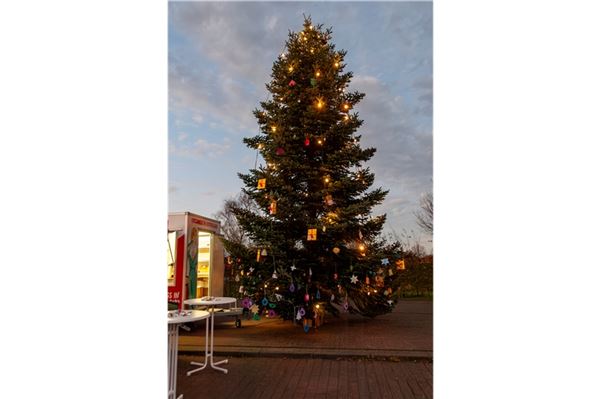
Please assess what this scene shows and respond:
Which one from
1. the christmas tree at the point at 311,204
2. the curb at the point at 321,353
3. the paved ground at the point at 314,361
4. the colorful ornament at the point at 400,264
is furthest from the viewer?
the colorful ornament at the point at 400,264

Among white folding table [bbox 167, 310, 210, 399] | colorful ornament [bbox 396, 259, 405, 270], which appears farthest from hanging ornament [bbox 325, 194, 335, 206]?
white folding table [bbox 167, 310, 210, 399]

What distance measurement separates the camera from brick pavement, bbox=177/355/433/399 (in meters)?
3.94

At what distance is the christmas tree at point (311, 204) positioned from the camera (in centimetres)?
743

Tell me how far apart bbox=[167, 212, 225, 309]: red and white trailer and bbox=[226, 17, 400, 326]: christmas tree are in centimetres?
78

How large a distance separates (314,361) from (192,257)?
3446 millimetres

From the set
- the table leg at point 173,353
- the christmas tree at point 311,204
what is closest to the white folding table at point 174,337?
the table leg at point 173,353

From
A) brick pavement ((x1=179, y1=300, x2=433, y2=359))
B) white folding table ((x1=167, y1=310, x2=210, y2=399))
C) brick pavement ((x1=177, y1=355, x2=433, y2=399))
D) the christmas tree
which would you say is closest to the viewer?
white folding table ((x1=167, y1=310, x2=210, y2=399))

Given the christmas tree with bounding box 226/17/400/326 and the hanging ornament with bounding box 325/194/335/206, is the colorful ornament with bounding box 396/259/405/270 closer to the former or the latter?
the christmas tree with bounding box 226/17/400/326

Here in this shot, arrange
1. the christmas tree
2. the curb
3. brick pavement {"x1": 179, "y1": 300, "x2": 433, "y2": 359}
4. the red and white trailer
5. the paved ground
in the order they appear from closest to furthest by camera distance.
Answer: the paved ground
the curb
brick pavement {"x1": 179, "y1": 300, "x2": 433, "y2": 359}
the red and white trailer
the christmas tree

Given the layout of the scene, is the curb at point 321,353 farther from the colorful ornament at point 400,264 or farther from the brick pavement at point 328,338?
the colorful ornament at point 400,264

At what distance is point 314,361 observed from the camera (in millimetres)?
5230
